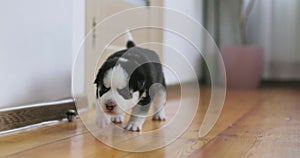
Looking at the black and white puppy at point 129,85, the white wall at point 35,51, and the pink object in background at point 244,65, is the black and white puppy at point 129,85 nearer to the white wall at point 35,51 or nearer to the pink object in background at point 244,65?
the white wall at point 35,51

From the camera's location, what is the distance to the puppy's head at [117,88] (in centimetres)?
99

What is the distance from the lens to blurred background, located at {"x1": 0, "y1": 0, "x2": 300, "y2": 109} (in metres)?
1.16

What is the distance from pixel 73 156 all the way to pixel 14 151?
0.13 metres

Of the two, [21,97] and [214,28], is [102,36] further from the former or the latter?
[214,28]

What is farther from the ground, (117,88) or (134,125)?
(117,88)

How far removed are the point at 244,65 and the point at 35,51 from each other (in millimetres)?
2144

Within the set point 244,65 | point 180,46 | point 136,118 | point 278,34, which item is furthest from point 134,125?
point 278,34

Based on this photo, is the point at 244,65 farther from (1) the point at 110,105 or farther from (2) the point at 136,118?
(1) the point at 110,105

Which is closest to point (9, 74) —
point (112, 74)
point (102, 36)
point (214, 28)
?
point (112, 74)

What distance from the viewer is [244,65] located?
315cm

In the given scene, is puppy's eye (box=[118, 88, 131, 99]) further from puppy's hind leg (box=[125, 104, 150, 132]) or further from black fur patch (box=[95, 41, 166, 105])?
puppy's hind leg (box=[125, 104, 150, 132])

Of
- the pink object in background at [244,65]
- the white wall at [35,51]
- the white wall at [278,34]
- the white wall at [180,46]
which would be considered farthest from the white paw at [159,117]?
the white wall at [278,34]

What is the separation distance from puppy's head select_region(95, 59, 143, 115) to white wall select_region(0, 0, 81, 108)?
10.4 inches

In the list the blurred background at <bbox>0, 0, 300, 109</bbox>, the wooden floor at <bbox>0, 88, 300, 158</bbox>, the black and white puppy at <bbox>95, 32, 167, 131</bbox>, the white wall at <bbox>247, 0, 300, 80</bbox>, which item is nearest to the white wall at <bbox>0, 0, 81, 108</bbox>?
the blurred background at <bbox>0, 0, 300, 109</bbox>
